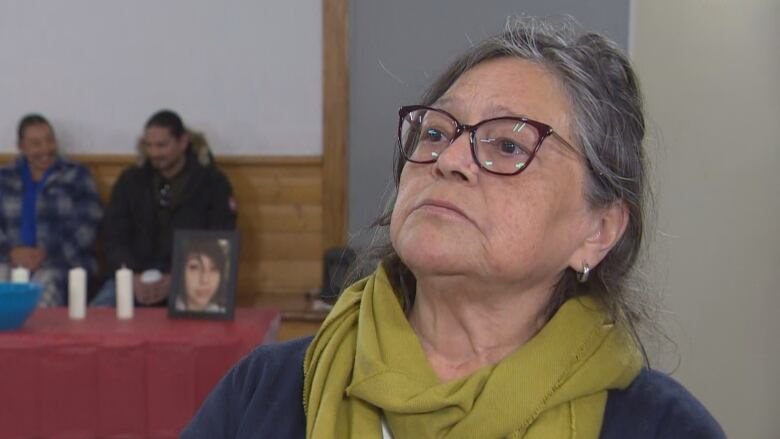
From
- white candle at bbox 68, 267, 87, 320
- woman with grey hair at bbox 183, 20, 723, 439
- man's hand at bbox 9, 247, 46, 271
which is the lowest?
man's hand at bbox 9, 247, 46, 271

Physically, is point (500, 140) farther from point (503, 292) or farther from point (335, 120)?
point (335, 120)

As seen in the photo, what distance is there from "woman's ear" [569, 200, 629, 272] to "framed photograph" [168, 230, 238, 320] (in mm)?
1747

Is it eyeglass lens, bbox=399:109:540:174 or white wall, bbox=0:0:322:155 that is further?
white wall, bbox=0:0:322:155

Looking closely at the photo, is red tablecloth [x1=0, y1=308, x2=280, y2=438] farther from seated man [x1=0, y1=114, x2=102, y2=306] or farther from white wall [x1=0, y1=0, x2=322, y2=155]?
white wall [x1=0, y1=0, x2=322, y2=155]

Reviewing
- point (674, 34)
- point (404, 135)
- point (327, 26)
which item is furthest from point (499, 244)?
point (327, 26)

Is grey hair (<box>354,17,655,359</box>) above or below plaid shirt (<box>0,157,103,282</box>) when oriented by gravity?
above

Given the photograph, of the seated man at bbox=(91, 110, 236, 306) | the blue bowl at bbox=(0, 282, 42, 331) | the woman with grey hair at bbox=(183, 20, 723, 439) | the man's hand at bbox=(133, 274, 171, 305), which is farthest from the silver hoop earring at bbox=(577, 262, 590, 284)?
the seated man at bbox=(91, 110, 236, 306)

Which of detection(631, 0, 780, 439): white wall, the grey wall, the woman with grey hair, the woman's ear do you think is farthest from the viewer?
the grey wall

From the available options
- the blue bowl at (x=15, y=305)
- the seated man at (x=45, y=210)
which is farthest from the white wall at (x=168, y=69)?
the blue bowl at (x=15, y=305)

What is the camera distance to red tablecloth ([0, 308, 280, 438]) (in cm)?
266

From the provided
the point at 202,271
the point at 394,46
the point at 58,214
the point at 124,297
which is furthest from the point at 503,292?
the point at 58,214

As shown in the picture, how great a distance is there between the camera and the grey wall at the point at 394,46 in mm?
3990

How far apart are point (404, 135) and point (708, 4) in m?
1.55

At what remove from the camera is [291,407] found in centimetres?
131
